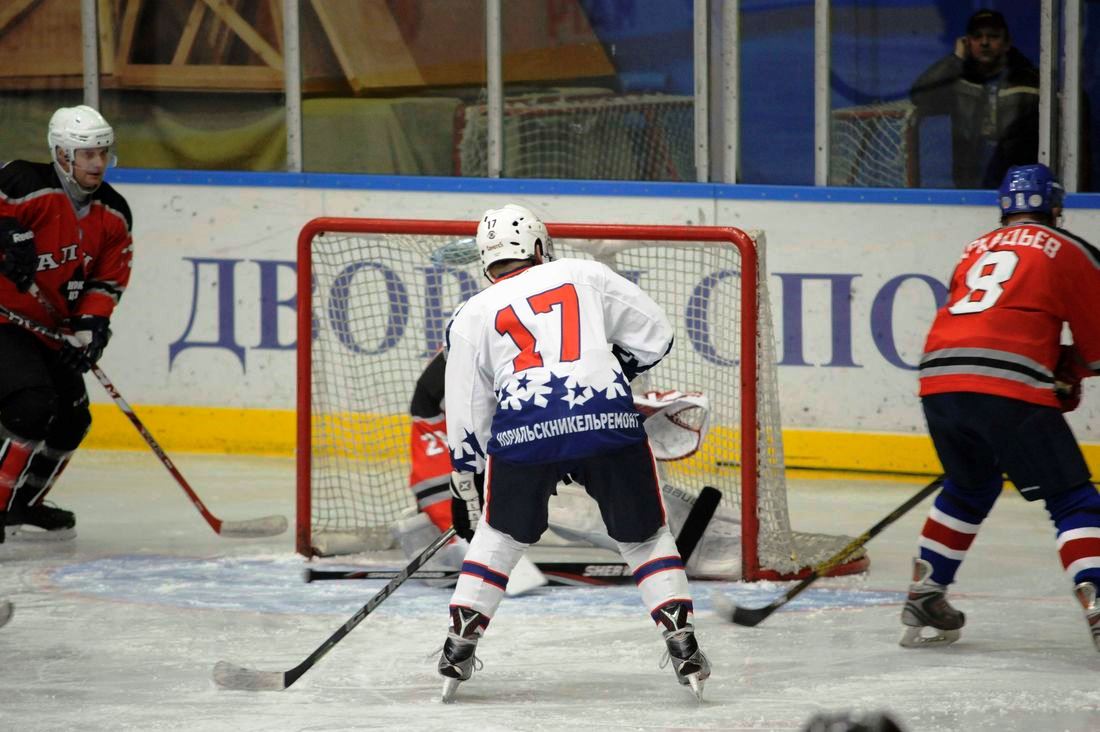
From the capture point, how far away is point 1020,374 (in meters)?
3.54

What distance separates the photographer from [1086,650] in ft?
12.4

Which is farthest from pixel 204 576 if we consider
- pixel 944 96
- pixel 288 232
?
pixel 944 96

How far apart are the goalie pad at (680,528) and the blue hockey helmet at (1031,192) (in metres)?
1.25

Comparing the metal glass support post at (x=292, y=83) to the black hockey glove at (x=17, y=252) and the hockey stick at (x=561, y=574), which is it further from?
the hockey stick at (x=561, y=574)

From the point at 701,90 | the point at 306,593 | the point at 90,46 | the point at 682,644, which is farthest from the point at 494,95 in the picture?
the point at 682,644

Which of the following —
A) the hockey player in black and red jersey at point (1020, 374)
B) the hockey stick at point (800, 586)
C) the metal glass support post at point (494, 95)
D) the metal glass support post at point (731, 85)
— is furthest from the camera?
the metal glass support post at point (494, 95)

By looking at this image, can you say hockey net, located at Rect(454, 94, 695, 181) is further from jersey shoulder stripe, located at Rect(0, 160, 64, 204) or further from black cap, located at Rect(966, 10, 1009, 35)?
jersey shoulder stripe, located at Rect(0, 160, 64, 204)

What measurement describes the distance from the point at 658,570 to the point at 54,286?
2.31 metres

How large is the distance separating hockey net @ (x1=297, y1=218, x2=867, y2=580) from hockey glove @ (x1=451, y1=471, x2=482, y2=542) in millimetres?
1098

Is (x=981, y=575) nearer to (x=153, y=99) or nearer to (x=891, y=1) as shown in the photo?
(x=891, y=1)

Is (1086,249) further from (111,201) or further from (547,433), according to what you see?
(111,201)

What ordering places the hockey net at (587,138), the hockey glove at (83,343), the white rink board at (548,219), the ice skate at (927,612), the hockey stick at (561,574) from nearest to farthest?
the ice skate at (927,612), the hockey stick at (561,574), the hockey glove at (83,343), the white rink board at (548,219), the hockey net at (587,138)

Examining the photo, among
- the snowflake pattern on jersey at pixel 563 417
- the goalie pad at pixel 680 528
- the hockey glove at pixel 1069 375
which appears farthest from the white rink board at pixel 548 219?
the snowflake pattern on jersey at pixel 563 417

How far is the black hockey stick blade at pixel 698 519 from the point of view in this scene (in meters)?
4.47
